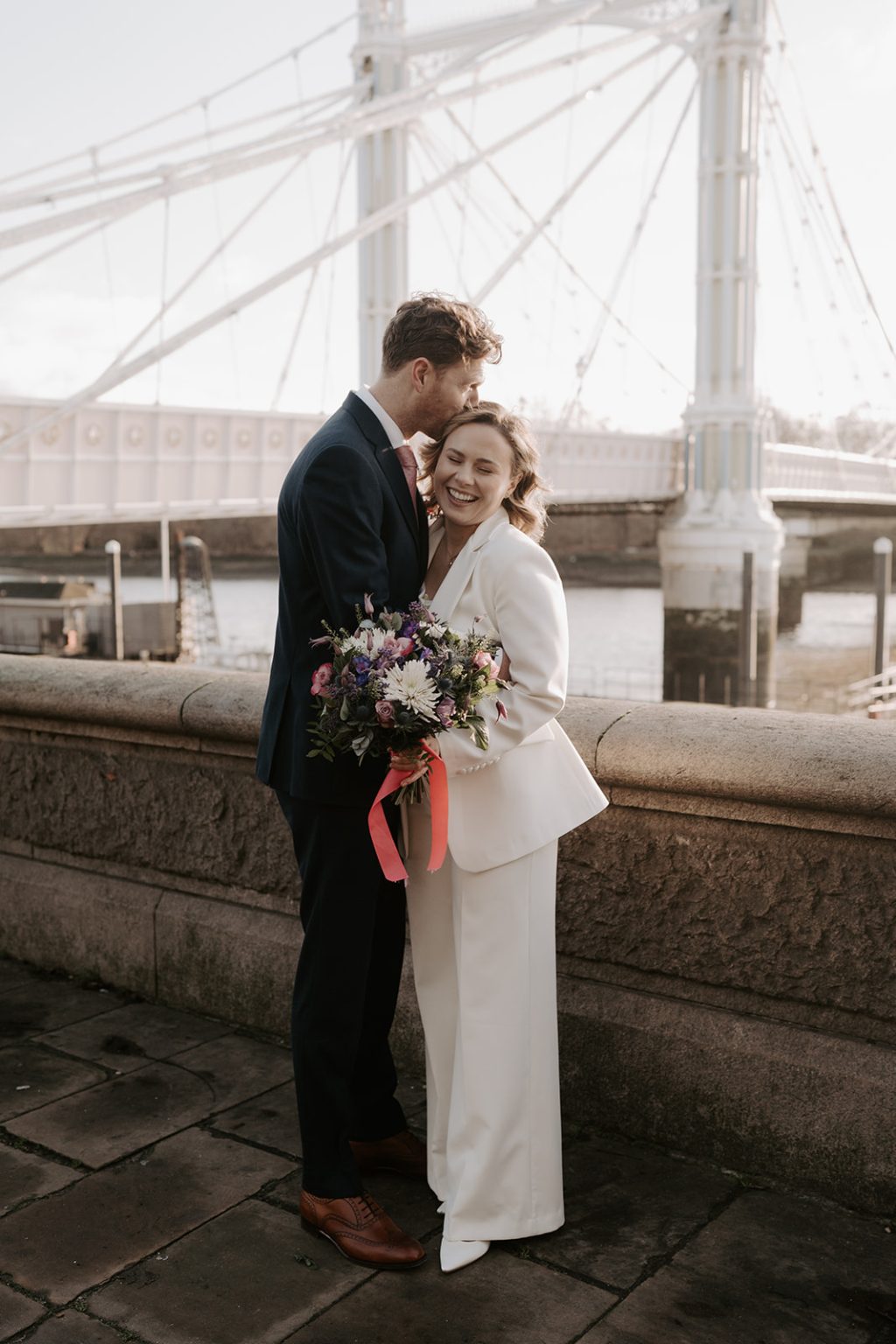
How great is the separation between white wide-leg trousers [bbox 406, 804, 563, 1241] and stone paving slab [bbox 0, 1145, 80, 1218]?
0.62m

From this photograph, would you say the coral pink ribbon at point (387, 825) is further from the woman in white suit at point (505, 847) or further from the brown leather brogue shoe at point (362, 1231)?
the brown leather brogue shoe at point (362, 1231)

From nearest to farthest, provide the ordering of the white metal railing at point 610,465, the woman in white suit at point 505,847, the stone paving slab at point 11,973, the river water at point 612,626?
the woman in white suit at point 505,847 → the stone paving slab at point 11,973 → the white metal railing at point 610,465 → the river water at point 612,626

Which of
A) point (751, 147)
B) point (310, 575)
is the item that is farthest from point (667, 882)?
point (751, 147)

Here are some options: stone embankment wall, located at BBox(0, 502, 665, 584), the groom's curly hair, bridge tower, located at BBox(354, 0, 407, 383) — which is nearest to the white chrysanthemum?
the groom's curly hair

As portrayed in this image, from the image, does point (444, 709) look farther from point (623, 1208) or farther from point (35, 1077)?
point (35, 1077)

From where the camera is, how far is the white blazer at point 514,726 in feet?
6.37

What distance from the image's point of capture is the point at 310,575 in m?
2.01

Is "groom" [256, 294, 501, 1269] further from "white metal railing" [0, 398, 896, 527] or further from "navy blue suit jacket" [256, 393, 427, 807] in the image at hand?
"white metal railing" [0, 398, 896, 527]

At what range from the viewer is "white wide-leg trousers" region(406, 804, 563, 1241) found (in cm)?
198

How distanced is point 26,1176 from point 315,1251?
20.3 inches

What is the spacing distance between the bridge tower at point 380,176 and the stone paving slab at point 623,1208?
72.9 feet

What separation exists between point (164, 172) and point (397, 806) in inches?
691

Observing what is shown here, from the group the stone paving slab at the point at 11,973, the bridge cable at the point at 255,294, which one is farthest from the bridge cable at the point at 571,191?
the stone paving slab at the point at 11,973

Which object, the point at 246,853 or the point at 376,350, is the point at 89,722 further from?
the point at 376,350
